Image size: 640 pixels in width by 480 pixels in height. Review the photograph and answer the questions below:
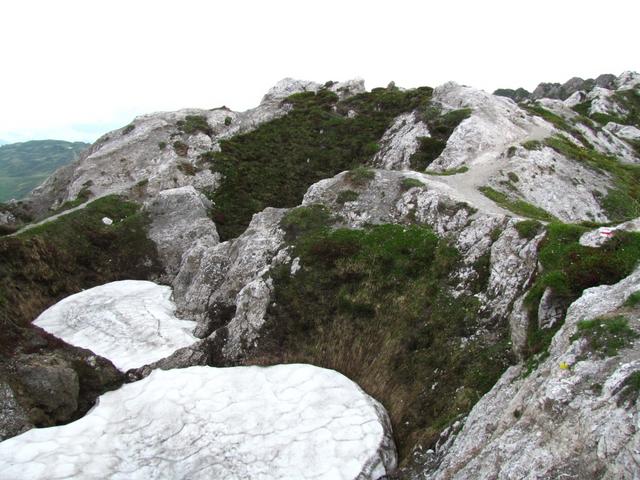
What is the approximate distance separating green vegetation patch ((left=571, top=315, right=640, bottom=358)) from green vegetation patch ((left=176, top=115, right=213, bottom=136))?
8470 centimetres

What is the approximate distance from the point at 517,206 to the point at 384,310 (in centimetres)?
2282

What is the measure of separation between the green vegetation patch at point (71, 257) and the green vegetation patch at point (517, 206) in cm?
4092

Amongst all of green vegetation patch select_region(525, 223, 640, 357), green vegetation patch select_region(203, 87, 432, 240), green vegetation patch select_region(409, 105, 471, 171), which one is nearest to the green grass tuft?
green vegetation patch select_region(409, 105, 471, 171)

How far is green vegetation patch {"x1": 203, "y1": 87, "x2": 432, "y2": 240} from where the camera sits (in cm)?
7112

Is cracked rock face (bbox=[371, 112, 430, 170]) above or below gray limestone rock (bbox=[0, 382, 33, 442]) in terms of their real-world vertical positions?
above

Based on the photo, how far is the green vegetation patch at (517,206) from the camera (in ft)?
147

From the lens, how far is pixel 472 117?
220 ft

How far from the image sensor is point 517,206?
152ft

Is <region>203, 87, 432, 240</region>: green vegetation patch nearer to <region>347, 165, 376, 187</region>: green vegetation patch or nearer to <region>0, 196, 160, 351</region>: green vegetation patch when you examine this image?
<region>0, 196, 160, 351</region>: green vegetation patch

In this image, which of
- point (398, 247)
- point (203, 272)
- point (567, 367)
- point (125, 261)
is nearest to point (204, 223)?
point (125, 261)

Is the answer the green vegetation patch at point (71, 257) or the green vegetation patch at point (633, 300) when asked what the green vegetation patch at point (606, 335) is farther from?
the green vegetation patch at point (71, 257)

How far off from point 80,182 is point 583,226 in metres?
82.9

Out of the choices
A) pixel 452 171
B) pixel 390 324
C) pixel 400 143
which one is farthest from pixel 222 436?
pixel 400 143

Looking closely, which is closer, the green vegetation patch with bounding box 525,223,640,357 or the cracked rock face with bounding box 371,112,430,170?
the green vegetation patch with bounding box 525,223,640,357
